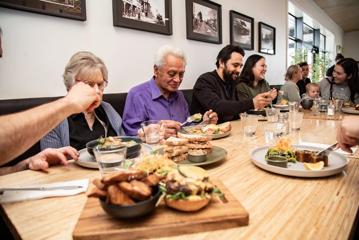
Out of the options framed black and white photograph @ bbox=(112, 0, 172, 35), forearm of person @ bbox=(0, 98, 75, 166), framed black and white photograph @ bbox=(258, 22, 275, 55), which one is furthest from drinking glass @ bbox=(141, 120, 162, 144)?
framed black and white photograph @ bbox=(258, 22, 275, 55)

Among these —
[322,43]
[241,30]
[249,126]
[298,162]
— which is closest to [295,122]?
[249,126]

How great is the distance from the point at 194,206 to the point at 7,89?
55.8 inches

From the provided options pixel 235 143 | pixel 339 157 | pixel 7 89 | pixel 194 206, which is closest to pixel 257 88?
pixel 235 143

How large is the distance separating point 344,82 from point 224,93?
213 centimetres

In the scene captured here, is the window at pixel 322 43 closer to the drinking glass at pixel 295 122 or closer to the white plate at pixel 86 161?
the drinking glass at pixel 295 122

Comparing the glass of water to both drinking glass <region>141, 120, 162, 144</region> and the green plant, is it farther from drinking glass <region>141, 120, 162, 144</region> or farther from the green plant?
the green plant

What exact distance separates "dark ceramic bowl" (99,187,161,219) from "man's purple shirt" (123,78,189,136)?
1.17 m

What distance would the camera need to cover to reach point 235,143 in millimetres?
1263

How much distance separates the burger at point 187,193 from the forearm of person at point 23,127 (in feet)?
1.10

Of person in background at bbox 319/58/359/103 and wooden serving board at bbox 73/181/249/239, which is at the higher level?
person in background at bbox 319/58/359/103

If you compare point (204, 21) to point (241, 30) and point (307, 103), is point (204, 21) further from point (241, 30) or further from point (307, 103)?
point (307, 103)

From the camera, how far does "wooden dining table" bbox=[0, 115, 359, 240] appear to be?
521mm

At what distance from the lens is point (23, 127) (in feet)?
2.01

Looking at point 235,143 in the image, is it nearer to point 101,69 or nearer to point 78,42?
point 101,69
